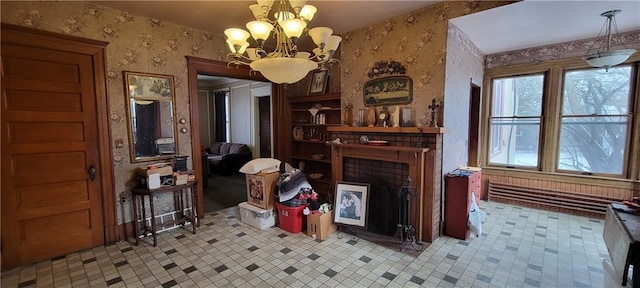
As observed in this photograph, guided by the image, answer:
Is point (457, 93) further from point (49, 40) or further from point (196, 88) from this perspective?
point (49, 40)

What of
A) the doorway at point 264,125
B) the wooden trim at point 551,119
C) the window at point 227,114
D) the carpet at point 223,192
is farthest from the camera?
the window at point 227,114

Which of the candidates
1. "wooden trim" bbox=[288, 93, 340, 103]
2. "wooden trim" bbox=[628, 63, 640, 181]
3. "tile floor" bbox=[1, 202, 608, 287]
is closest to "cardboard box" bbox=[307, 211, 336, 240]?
"tile floor" bbox=[1, 202, 608, 287]

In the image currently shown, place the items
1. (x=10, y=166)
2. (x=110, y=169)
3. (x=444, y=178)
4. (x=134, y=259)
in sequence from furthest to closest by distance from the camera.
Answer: (x=444, y=178)
(x=110, y=169)
(x=134, y=259)
(x=10, y=166)

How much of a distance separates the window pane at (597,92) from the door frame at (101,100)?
6.19m

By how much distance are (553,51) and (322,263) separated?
456 centimetres

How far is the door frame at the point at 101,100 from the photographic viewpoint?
2613mm

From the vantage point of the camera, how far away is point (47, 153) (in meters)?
2.71

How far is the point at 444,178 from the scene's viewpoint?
3.30m

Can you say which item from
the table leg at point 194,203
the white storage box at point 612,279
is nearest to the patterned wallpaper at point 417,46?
the white storage box at point 612,279

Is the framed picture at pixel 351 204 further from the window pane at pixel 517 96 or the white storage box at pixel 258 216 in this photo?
the window pane at pixel 517 96

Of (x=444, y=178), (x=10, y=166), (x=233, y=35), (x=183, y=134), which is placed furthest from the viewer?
(x=183, y=134)

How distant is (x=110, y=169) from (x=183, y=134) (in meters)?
0.90

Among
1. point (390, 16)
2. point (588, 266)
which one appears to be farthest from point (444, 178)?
point (390, 16)

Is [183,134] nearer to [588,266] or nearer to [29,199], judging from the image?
[29,199]
